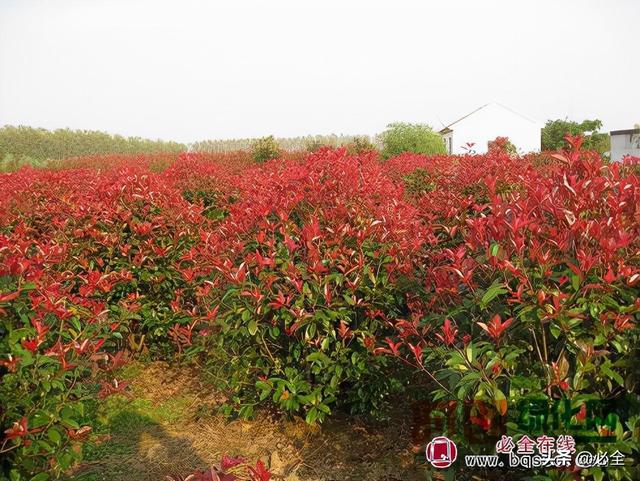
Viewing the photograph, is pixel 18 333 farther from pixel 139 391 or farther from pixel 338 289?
pixel 139 391

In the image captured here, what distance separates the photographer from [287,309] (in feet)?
9.45

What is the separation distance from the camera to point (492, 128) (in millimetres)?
37000

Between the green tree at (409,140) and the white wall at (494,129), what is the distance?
14.4m

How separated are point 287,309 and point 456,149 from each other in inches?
1413

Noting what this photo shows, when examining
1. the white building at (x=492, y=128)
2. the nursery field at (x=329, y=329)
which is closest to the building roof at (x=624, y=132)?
the white building at (x=492, y=128)

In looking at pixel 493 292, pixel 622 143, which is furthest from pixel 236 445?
pixel 622 143

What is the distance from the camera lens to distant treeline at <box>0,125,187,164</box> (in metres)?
33.9

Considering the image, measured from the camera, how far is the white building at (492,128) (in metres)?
36.7

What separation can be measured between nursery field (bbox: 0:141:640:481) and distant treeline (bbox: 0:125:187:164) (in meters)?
29.2

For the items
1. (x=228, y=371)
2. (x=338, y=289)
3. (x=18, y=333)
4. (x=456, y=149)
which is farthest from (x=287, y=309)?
(x=456, y=149)

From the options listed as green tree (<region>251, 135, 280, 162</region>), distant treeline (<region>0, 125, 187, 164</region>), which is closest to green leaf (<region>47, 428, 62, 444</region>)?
green tree (<region>251, 135, 280, 162</region>)

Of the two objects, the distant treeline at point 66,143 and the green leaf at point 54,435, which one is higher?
the distant treeline at point 66,143

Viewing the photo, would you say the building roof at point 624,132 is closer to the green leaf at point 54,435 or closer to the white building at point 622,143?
the white building at point 622,143

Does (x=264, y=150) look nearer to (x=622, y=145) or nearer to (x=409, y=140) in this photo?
(x=409, y=140)
